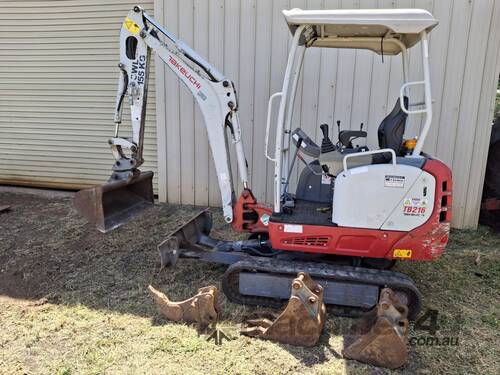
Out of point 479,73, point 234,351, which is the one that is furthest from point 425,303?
point 479,73

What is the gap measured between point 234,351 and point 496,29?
452 cm

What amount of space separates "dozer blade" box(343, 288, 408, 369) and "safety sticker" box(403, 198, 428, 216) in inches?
26.6

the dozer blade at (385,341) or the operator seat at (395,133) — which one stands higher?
the operator seat at (395,133)

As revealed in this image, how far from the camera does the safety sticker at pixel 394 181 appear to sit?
121 inches

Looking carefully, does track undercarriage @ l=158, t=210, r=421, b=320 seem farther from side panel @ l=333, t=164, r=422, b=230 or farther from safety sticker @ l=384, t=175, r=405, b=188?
Result: safety sticker @ l=384, t=175, r=405, b=188

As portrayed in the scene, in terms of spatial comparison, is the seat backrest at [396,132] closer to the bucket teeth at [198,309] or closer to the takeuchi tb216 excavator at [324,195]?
the takeuchi tb216 excavator at [324,195]

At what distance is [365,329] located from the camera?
2986mm

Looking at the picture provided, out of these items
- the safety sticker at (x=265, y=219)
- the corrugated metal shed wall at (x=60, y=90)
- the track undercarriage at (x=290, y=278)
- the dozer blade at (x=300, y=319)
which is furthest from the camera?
the corrugated metal shed wall at (x=60, y=90)

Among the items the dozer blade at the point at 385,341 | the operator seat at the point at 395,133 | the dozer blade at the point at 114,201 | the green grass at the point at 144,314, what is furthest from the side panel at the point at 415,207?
the dozer blade at the point at 114,201

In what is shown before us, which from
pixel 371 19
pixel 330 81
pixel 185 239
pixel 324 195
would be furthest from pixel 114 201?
pixel 330 81

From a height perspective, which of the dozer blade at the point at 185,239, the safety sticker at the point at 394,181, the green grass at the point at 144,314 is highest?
the safety sticker at the point at 394,181

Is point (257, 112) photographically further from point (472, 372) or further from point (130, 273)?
point (472, 372)

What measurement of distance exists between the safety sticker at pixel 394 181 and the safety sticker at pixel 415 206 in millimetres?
130

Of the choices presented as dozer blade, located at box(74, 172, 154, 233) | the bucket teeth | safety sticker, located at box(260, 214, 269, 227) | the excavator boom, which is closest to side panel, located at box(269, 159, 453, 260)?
safety sticker, located at box(260, 214, 269, 227)
